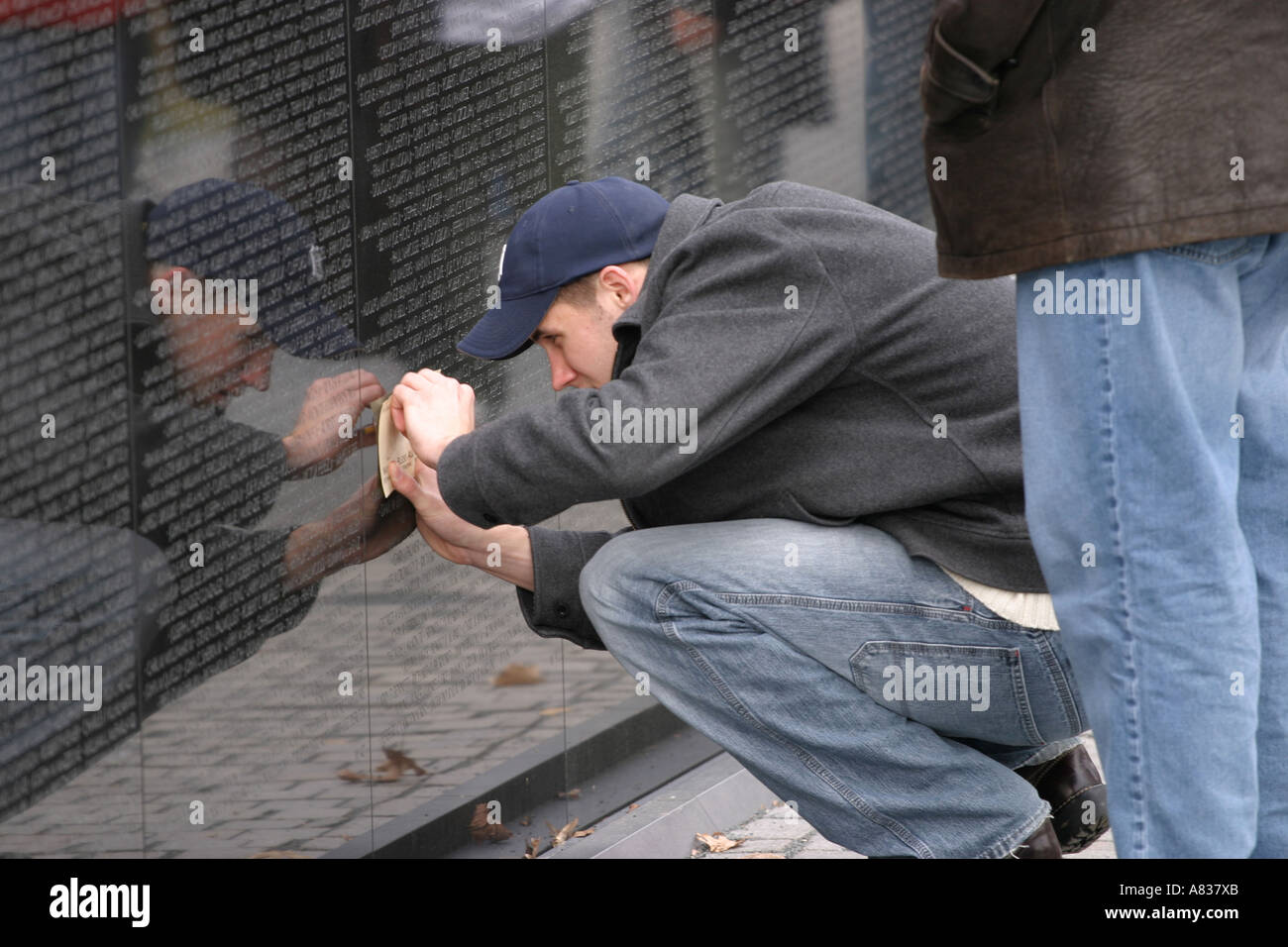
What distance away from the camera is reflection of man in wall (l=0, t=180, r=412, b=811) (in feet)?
8.26

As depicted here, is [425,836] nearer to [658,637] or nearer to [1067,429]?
[658,637]

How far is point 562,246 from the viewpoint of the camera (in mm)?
3064

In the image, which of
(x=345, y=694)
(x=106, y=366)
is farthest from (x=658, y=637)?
(x=106, y=366)

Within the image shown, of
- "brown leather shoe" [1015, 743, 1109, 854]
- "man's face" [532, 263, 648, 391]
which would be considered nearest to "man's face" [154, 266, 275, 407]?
"man's face" [532, 263, 648, 391]

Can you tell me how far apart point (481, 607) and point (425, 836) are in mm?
459

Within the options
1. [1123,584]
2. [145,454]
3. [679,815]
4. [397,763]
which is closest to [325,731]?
[397,763]

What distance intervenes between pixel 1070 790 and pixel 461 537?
124cm

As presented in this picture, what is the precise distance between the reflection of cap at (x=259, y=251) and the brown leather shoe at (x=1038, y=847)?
1.43 meters

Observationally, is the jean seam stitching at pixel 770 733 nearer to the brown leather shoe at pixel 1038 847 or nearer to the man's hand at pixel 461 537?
the brown leather shoe at pixel 1038 847

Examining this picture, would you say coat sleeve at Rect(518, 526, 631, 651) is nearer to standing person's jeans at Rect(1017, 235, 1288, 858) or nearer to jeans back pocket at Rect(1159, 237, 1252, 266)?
standing person's jeans at Rect(1017, 235, 1288, 858)

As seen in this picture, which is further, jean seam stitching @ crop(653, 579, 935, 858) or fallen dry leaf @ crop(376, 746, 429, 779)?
fallen dry leaf @ crop(376, 746, 429, 779)

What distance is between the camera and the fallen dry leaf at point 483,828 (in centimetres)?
349

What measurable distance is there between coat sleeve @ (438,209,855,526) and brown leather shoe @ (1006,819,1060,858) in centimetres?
83

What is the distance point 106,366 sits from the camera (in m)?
2.60
